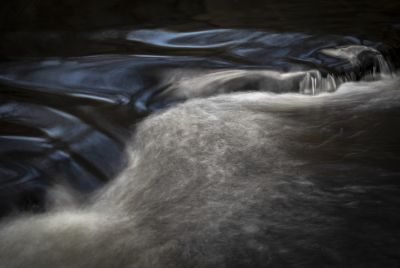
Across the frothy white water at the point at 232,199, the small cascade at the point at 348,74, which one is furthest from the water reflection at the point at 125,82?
the frothy white water at the point at 232,199

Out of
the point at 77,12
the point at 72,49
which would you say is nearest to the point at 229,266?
the point at 72,49

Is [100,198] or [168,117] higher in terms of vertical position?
[168,117]

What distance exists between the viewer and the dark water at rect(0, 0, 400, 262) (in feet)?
9.02

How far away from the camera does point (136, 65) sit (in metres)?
3.83

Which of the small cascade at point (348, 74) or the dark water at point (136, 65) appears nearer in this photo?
the dark water at point (136, 65)

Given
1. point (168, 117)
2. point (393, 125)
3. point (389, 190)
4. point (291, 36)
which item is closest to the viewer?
point (389, 190)

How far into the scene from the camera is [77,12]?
523cm

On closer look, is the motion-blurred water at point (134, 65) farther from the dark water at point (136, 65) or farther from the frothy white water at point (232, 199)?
the frothy white water at point (232, 199)

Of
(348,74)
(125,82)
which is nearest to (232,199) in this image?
(125,82)

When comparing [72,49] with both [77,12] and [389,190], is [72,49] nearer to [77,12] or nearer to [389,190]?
[77,12]

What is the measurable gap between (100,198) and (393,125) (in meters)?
1.55

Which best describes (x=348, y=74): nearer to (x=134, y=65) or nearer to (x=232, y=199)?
(x=134, y=65)

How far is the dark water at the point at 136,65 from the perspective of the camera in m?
2.75

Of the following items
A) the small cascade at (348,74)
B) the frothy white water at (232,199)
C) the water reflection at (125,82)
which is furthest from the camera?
the small cascade at (348,74)
